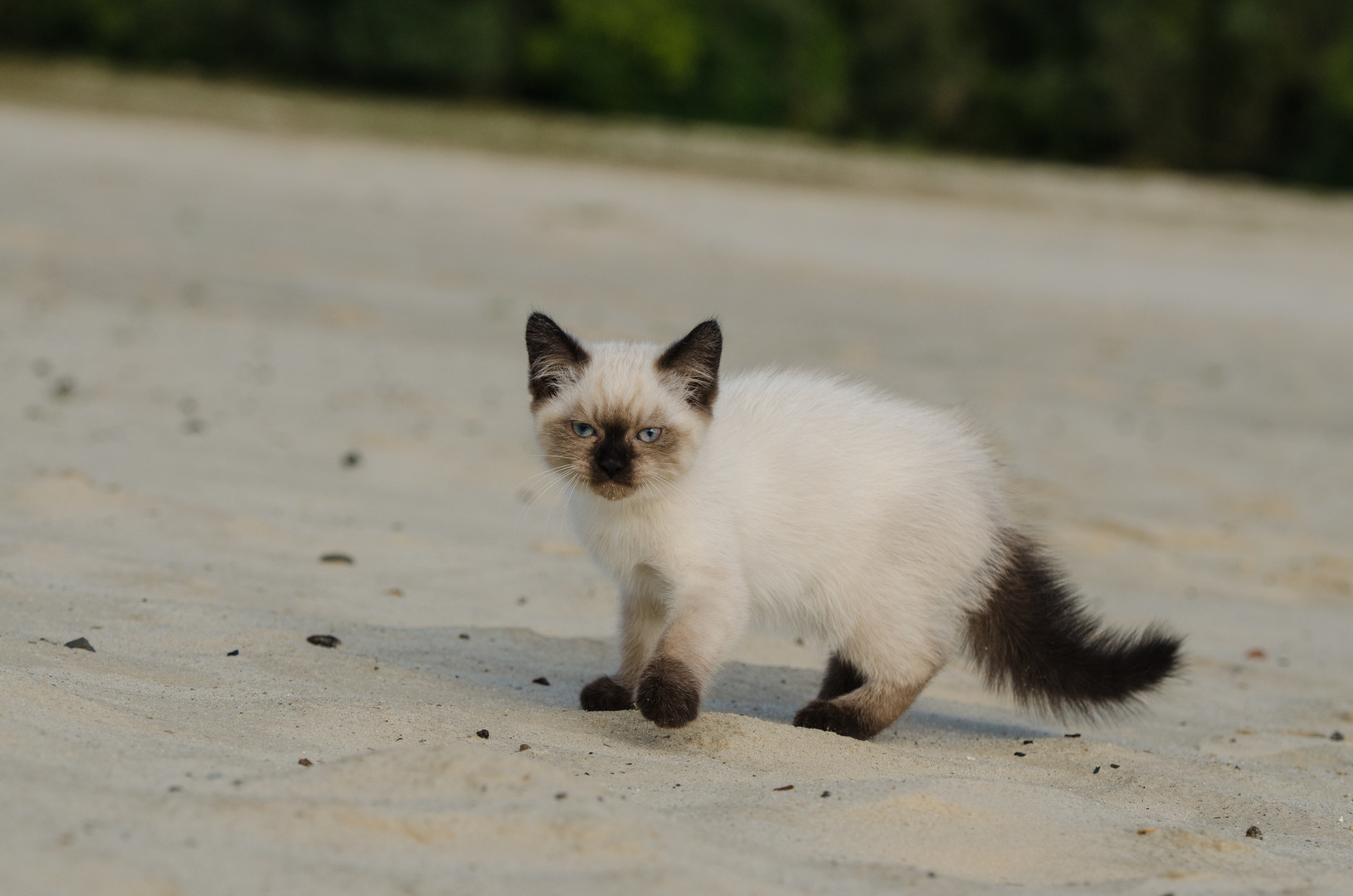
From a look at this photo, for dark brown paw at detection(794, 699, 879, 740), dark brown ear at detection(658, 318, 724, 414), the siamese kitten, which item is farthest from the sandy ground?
dark brown ear at detection(658, 318, 724, 414)

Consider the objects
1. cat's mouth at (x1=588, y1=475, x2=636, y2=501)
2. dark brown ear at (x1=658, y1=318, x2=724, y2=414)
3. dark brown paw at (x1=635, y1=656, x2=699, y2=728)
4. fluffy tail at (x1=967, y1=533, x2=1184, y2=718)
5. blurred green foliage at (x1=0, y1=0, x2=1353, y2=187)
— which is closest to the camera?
dark brown paw at (x1=635, y1=656, x2=699, y2=728)

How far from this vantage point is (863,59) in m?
34.2

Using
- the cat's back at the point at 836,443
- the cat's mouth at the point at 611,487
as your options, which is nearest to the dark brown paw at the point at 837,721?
the cat's back at the point at 836,443

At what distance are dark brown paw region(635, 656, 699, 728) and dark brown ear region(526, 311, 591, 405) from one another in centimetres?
84

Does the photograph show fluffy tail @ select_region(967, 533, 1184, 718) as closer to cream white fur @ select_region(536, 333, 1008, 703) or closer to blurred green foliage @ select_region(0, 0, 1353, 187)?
cream white fur @ select_region(536, 333, 1008, 703)

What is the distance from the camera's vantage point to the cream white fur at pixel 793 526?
12.5 feet

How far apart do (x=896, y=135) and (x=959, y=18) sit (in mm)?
3275

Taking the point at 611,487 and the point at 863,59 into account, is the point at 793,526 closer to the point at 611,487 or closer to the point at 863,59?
the point at 611,487

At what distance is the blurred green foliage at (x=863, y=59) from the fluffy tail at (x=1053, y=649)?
27677 millimetres

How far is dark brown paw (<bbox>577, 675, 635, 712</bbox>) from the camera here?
3.94 metres

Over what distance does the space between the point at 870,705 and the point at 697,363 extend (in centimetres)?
107

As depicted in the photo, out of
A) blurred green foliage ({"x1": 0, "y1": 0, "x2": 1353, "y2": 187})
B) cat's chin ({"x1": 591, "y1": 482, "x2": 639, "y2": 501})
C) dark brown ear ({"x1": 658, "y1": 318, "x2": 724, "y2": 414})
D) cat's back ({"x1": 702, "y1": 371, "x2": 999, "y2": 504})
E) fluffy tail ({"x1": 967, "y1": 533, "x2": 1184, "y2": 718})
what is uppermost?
blurred green foliage ({"x1": 0, "y1": 0, "x2": 1353, "y2": 187})

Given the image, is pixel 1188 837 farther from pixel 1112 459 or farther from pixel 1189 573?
pixel 1112 459

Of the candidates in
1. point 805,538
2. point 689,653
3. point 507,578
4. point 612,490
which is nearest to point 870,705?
point 805,538
